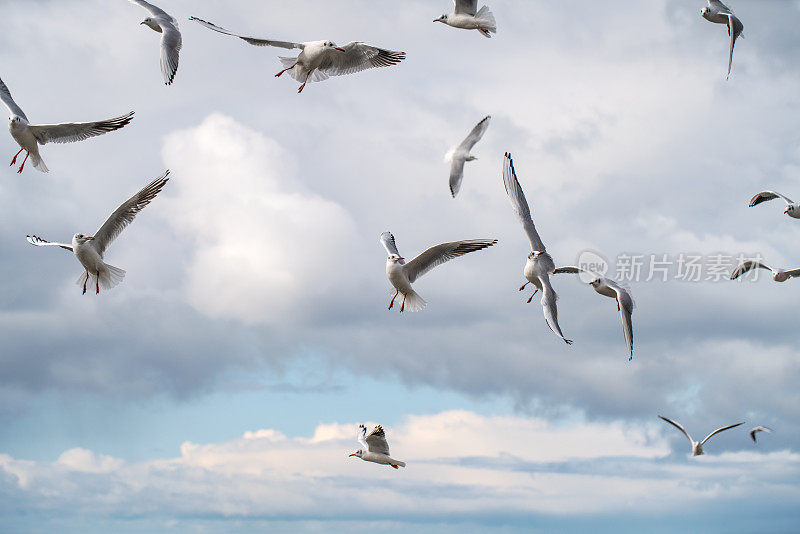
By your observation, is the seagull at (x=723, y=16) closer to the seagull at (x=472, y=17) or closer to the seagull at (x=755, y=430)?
the seagull at (x=472, y=17)

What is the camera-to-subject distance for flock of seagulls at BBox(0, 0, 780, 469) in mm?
18281

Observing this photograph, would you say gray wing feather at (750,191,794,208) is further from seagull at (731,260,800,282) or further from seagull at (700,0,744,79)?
seagull at (700,0,744,79)

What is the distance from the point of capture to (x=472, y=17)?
68.0 feet

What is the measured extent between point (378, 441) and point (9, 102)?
37.3 feet

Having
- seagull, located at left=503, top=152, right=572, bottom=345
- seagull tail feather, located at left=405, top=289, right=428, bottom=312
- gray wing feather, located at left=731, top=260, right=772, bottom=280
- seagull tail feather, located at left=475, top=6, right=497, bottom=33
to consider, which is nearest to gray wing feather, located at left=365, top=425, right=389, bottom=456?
seagull tail feather, located at left=405, top=289, right=428, bottom=312

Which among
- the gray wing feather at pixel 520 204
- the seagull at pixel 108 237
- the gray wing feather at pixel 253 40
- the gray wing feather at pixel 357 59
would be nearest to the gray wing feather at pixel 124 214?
the seagull at pixel 108 237

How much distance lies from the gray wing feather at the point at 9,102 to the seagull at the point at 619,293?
38.7 feet

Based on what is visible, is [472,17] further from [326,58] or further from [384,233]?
[384,233]

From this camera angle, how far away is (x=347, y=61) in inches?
795

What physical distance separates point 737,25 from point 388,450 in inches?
505

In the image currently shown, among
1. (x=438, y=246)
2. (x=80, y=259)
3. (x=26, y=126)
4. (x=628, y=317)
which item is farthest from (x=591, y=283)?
(x=26, y=126)

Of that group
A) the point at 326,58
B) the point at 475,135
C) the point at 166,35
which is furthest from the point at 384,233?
the point at 166,35

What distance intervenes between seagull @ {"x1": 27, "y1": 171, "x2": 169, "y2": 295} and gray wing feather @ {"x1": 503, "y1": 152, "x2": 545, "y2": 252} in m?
6.78

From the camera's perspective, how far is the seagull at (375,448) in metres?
22.3
